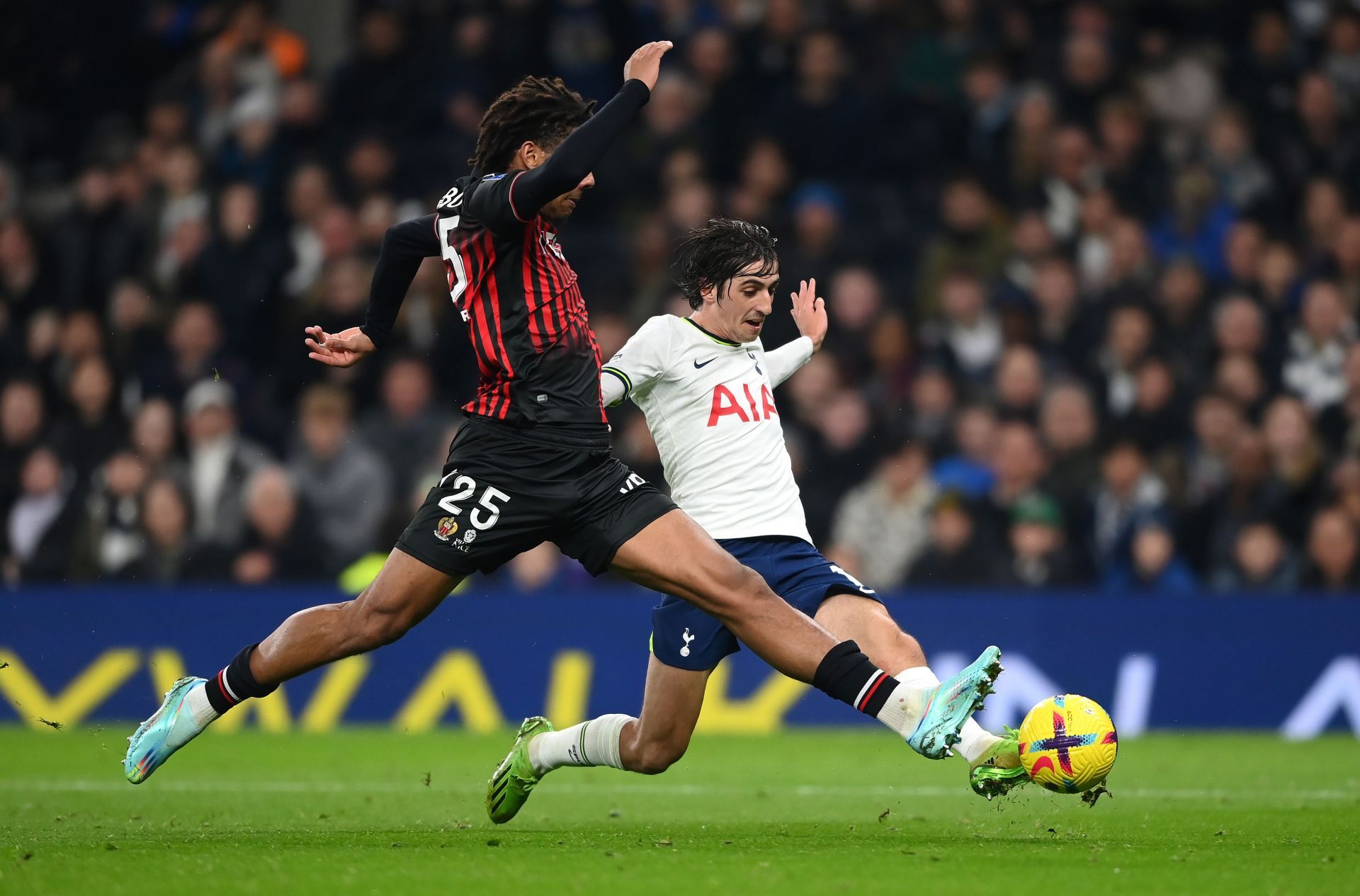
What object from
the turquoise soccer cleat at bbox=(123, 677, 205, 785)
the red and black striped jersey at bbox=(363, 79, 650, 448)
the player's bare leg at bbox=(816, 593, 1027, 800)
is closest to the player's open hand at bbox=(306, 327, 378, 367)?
the red and black striped jersey at bbox=(363, 79, 650, 448)

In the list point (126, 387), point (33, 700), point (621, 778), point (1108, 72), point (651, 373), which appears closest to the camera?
point (651, 373)

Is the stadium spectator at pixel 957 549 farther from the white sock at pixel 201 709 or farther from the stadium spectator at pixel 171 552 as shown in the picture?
the white sock at pixel 201 709

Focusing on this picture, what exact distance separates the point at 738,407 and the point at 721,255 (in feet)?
1.90

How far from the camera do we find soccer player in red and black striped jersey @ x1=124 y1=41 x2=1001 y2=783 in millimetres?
5676

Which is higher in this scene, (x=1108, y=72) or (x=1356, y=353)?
(x=1108, y=72)

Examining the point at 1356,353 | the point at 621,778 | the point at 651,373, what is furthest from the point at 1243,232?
the point at 651,373

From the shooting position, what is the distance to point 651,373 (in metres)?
6.65

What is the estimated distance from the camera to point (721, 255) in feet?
22.2

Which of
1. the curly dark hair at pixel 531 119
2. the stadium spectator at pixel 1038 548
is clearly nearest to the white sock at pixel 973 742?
the curly dark hair at pixel 531 119

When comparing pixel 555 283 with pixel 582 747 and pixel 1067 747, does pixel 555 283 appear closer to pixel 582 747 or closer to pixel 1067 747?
pixel 582 747

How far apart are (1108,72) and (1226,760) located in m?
6.17

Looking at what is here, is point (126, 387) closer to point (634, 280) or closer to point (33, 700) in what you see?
point (33, 700)

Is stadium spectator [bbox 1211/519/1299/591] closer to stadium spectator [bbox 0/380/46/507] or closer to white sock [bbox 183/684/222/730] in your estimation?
white sock [bbox 183/684/222/730]

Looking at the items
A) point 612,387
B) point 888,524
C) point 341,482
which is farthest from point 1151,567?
point 612,387
